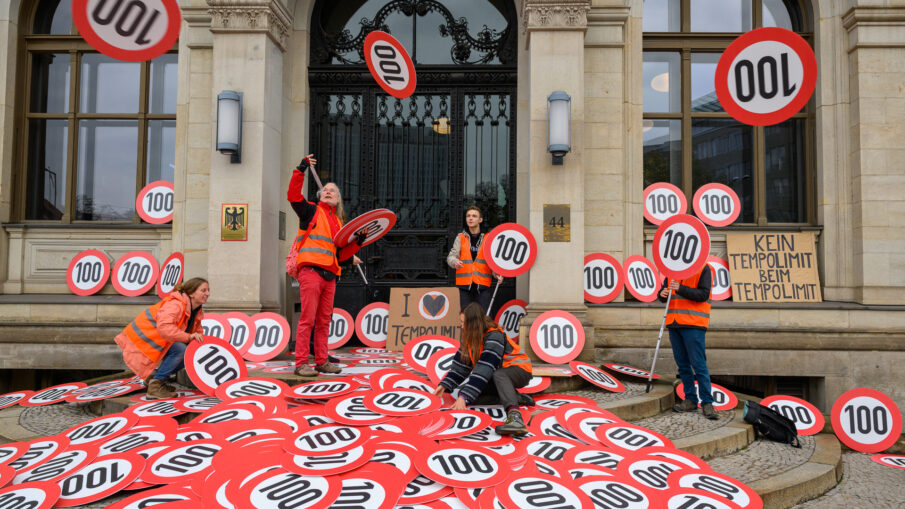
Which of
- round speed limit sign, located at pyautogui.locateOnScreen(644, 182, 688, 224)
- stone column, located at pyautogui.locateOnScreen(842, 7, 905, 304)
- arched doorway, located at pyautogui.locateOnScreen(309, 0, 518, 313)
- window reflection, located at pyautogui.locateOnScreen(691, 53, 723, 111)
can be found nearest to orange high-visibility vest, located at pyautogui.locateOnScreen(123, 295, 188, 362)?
arched doorway, located at pyautogui.locateOnScreen(309, 0, 518, 313)

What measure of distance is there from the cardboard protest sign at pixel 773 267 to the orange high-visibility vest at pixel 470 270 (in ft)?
12.8

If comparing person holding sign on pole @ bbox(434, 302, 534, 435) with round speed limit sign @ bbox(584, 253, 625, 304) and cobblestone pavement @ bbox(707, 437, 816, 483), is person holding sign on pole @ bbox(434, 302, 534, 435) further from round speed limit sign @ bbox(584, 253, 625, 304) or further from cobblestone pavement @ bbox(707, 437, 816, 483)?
round speed limit sign @ bbox(584, 253, 625, 304)

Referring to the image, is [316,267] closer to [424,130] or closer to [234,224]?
[234,224]

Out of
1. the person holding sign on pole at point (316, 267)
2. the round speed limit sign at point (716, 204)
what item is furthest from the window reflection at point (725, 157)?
the person holding sign on pole at point (316, 267)

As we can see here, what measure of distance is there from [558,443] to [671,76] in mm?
7028

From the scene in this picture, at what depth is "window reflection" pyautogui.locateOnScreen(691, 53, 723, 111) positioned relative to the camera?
930cm

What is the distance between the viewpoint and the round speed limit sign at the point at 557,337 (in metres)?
7.31

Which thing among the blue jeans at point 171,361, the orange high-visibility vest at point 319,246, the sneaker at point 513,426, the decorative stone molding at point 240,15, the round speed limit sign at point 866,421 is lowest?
the round speed limit sign at point 866,421

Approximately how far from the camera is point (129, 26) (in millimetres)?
6402

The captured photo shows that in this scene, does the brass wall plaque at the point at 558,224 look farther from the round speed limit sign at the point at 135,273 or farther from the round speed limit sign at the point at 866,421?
the round speed limit sign at the point at 135,273

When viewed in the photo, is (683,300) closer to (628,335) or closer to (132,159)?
(628,335)

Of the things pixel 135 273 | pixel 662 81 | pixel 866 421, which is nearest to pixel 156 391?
pixel 135 273

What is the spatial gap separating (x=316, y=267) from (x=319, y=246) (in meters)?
0.23

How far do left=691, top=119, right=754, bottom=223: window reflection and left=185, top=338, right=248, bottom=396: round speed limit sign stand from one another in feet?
23.6
